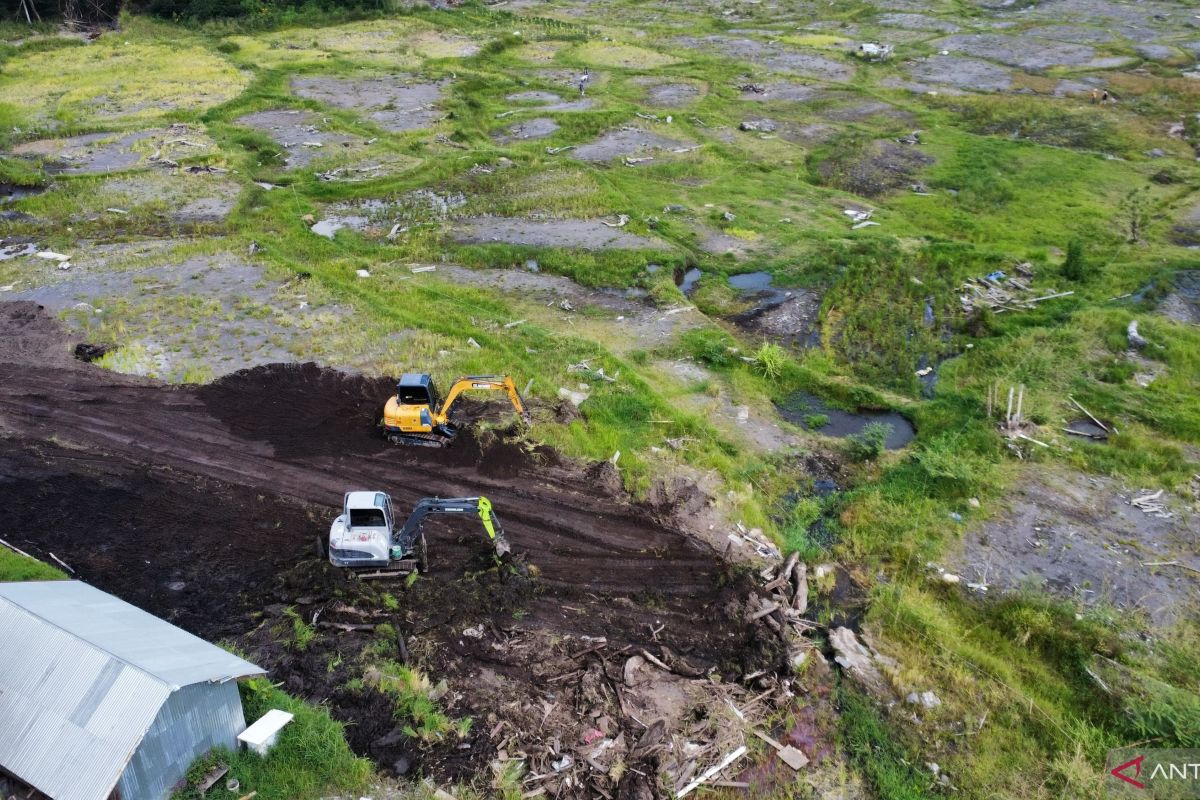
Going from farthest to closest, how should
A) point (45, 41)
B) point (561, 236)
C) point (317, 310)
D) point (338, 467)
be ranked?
point (45, 41), point (561, 236), point (317, 310), point (338, 467)

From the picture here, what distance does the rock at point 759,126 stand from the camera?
44.9 meters

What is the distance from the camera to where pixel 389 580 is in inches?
600

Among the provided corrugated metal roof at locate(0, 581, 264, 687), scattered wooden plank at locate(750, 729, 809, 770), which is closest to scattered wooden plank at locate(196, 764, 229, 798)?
corrugated metal roof at locate(0, 581, 264, 687)

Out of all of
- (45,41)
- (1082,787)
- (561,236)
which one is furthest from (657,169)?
(45,41)

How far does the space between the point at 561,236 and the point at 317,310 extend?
11.0m

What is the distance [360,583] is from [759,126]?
133 ft

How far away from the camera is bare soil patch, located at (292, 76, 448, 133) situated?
4450 cm

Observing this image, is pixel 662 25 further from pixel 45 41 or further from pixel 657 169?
pixel 45 41

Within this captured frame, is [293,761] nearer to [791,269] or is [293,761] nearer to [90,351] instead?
[90,351]

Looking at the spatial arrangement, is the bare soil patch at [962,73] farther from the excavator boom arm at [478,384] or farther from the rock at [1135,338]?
the excavator boom arm at [478,384]

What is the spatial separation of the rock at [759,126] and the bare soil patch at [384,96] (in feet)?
64.7

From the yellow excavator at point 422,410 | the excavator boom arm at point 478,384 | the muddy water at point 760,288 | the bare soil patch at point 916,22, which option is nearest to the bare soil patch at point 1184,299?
the muddy water at point 760,288

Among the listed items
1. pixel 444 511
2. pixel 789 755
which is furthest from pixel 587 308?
pixel 789 755

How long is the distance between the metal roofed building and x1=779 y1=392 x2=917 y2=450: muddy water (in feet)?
52.3
